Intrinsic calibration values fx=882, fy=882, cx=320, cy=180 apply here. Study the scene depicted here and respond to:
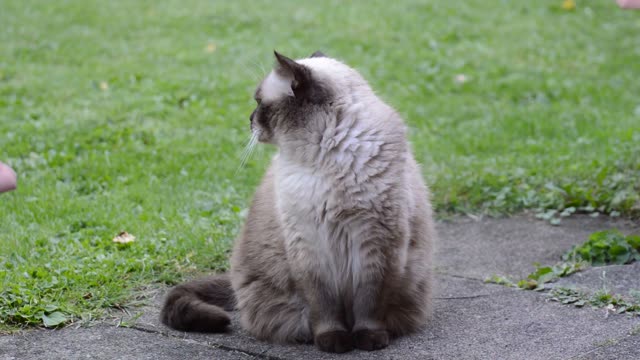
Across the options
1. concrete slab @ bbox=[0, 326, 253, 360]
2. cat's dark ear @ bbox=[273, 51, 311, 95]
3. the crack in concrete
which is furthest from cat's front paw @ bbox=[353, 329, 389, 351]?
cat's dark ear @ bbox=[273, 51, 311, 95]

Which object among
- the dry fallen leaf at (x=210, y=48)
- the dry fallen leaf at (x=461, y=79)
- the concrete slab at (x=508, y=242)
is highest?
the dry fallen leaf at (x=210, y=48)

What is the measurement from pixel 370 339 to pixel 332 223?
1.64 ft

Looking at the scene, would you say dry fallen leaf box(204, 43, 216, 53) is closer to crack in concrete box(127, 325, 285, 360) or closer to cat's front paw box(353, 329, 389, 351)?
crack in concrete box(127, 325, 285, 360)

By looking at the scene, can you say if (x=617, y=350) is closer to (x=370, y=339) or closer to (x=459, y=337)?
(x=459, y=337)

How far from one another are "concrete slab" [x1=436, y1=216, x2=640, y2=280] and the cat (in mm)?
1061

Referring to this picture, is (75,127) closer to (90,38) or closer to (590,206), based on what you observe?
(90,38)

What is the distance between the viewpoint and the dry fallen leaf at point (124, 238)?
4895 millimetres

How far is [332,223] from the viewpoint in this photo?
3.51m

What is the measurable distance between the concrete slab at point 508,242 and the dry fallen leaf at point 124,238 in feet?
5.62

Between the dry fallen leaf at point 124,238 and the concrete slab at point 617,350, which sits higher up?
the dry fallen leaf at point 124,238

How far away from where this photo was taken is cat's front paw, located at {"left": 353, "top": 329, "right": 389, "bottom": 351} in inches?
141

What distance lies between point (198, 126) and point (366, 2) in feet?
16.2

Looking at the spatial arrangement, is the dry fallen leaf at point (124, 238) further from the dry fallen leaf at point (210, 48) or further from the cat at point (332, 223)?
the dry fallen leaf at point (210, 48)

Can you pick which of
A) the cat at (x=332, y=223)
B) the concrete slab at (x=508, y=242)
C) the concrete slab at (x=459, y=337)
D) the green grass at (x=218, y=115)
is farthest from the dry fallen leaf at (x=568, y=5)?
the cat at (x=332, y=223)
